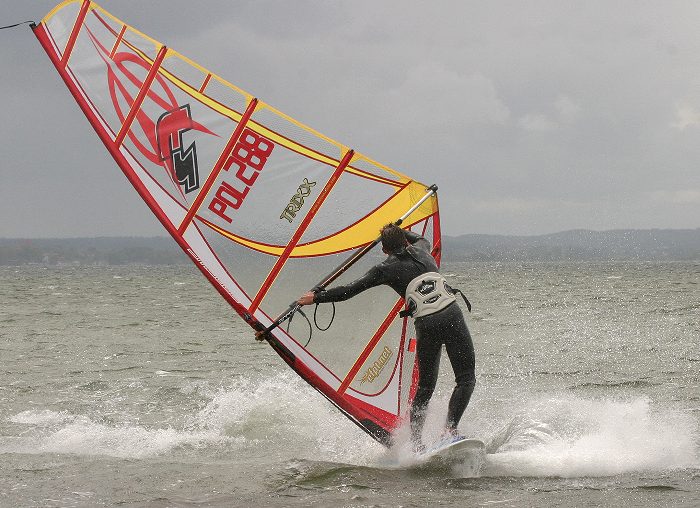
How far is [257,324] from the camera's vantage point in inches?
254

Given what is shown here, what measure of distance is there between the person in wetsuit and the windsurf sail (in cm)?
66

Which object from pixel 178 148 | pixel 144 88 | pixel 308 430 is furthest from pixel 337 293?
pixel 308 430

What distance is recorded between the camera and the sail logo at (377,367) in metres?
6.85

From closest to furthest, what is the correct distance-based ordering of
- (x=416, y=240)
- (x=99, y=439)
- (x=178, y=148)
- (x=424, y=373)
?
→ (x=424, y=373) → (x=416, y=240) → (x=178, y=148) → (x=99, y=439)

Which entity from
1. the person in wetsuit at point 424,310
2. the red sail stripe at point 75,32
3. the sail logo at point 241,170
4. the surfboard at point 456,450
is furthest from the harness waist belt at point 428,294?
the red sail stripe at point 75,32

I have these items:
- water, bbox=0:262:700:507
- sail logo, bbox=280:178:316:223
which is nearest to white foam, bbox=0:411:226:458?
water, bbox=0:262:700:507

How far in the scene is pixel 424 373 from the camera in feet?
20.1

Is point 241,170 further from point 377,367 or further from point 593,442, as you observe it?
point 593,442

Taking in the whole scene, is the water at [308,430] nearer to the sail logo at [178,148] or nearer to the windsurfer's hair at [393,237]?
the windsurfer's hair at [393,237]

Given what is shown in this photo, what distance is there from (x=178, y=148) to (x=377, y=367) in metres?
2.24

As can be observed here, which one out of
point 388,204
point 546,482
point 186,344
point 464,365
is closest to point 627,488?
point 546,482

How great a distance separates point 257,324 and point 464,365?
1.51 m

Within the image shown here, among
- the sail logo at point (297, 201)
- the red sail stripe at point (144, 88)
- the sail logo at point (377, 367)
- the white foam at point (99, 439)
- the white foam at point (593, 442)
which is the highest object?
the red sail stripe at point (144, 88)

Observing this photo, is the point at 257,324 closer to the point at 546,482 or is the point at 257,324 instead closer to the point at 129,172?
the point at 129,172
